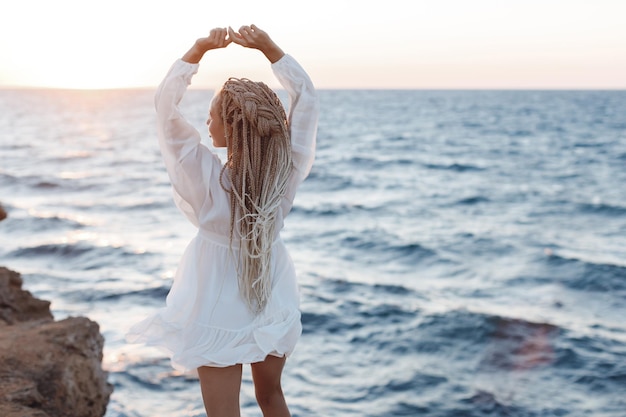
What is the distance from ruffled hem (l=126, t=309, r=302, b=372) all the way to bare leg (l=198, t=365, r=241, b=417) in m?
0.05

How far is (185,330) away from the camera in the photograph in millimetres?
2816

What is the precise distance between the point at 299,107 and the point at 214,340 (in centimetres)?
105

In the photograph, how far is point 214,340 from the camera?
2.79 m

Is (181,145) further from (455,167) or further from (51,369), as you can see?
(455,167)

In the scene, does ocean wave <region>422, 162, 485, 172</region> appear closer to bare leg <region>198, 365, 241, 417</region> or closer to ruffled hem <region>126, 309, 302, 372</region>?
ruffled hem <region>126, 309, 302, 372</region>

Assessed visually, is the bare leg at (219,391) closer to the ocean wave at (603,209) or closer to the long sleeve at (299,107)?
the long sleeve at (299,107)

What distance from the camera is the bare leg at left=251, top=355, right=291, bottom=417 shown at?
118 inches

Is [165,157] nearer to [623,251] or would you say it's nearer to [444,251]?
[444,251]

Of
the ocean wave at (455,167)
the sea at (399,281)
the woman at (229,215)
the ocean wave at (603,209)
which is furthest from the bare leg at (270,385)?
the ocean wave at (455,167)

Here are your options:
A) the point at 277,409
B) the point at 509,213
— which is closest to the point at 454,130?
the point at 509,213

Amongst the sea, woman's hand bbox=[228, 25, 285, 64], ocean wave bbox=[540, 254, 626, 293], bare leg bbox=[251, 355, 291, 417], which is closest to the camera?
woman's hand bbox=[228, 25, 285, 64]

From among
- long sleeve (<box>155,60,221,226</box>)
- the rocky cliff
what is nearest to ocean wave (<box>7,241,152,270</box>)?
the rocky cliff

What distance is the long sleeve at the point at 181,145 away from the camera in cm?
272

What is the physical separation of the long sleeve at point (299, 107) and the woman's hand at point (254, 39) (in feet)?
0.19
